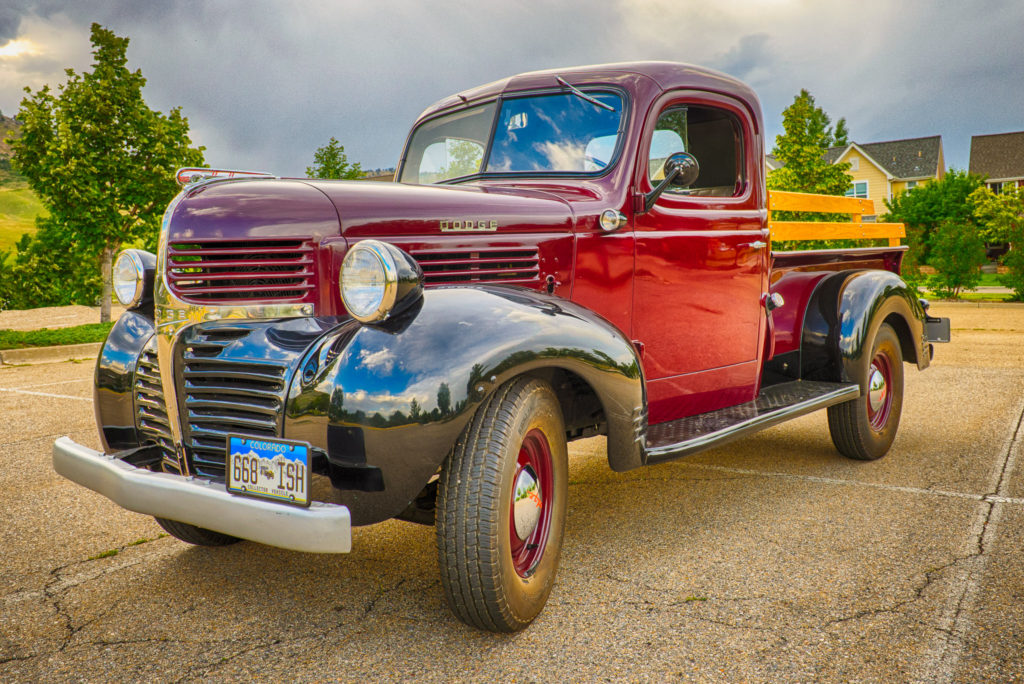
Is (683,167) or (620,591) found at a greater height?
(683,167)

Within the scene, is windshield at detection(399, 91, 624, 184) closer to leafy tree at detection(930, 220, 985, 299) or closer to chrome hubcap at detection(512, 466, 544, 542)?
chrome hubcap at detection(512, 466, 544, 542)

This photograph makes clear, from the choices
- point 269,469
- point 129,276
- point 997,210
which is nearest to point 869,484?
point 269,469

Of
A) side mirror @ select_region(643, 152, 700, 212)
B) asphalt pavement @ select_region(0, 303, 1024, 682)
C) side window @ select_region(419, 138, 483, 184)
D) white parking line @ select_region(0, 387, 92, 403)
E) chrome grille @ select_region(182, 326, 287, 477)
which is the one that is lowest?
white parking line @ select_region(0, 387, 92, 403)

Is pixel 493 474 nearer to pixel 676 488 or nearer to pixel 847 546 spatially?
pixel 847 546

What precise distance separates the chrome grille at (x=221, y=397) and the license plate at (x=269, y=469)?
10cm

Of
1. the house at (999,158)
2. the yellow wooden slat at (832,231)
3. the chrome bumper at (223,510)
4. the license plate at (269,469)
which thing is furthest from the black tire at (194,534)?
the house at (999,158)

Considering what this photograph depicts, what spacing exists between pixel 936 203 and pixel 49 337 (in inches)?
1416

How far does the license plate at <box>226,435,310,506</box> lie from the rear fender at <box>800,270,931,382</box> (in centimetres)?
331

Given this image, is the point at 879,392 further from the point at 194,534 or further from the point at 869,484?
the point at 194,534

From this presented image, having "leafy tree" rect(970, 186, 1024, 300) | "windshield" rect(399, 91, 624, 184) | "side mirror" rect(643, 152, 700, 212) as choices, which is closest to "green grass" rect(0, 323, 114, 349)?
"windshield" rect(399, 91, 624, 184)

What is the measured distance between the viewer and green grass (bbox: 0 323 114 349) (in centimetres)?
1079

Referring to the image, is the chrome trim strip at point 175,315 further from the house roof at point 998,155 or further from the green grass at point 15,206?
the green grass at point 15,206

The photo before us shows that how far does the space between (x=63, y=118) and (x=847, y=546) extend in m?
15.2

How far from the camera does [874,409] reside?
15.8ft
